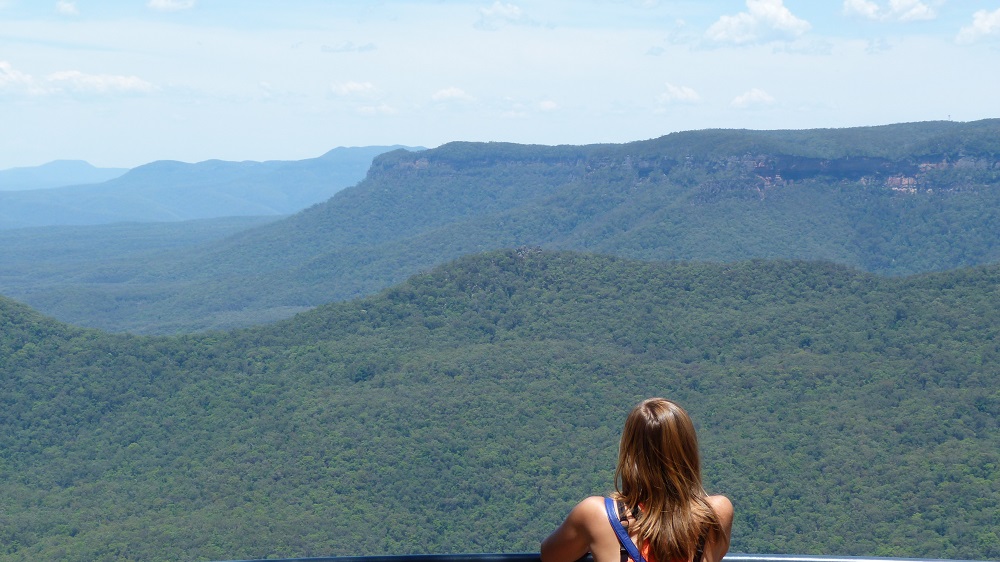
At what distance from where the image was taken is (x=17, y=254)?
11450cm

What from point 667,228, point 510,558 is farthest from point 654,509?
point 667,228

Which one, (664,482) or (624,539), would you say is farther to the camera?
(664,482)

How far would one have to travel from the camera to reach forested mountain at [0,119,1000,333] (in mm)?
68938

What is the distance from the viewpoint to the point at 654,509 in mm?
3057

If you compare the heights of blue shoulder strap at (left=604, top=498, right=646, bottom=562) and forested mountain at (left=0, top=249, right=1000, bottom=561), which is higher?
blue shoulder strap at (left=604, top=498, right=646, bottom=562)

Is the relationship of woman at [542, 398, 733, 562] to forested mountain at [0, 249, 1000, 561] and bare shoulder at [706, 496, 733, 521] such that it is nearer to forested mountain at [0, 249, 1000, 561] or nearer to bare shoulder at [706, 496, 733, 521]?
bare shoulder at [706, 496, 733, 521]

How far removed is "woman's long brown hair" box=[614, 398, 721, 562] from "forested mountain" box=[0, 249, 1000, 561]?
19.3 metres

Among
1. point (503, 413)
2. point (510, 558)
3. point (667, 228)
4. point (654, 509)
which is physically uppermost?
point (654, 509)

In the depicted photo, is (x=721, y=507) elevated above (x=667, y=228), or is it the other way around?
(x=721, y=507)

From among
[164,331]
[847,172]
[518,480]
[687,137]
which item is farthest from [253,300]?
[518,480]

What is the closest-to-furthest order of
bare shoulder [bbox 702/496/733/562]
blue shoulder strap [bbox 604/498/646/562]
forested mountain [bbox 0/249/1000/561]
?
blue shoulder strap [bbox 604/498/646/562], bare shoulder [bbox 702/496/733/562], forested mountain [bbox 0/249/1000/561]

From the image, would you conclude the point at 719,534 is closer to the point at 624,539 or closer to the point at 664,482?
the point at 664,482

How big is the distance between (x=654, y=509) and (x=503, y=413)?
92.9 ft

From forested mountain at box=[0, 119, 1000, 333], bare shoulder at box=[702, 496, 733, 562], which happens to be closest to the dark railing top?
bare shoulder at box=[702, 496, 733, 562]
